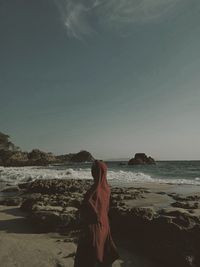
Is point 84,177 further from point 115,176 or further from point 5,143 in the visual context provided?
point 5,143

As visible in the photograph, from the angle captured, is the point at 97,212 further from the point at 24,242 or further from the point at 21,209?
the point at 21,209

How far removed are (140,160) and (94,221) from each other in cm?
8498

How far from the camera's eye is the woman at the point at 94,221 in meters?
4.57

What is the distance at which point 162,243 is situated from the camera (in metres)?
6.46

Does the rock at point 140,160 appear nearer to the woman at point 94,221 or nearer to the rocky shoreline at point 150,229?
the rocky shoreline at point 150,229

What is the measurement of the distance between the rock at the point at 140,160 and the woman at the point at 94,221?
270ft

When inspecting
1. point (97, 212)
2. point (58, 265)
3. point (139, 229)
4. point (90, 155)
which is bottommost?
point (58, 265)

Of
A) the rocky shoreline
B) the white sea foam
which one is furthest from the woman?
the white sea foam

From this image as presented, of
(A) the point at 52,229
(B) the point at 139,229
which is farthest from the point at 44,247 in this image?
(B) the point at 139,229

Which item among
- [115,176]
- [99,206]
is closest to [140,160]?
[115,176]

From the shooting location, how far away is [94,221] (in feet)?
15.1

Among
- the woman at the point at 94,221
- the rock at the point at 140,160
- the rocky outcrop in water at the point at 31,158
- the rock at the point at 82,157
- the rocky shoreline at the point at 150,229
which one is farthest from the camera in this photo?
the rock at the point at 82,157

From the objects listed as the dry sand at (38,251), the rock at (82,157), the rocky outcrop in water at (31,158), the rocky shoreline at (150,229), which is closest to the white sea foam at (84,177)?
the rocky shoreline at (150,229)

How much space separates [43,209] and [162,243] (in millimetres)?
4085
